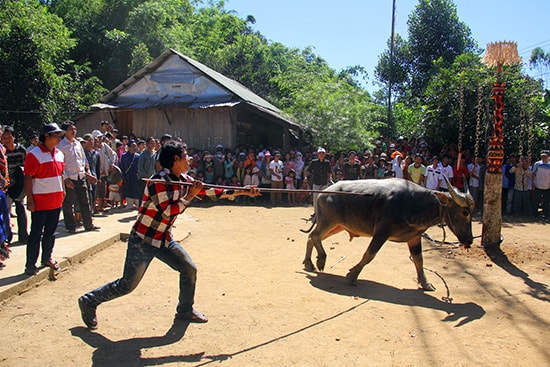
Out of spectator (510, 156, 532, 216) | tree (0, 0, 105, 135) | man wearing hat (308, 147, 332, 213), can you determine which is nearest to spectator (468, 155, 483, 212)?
spectator (510, 156, 532, 216)

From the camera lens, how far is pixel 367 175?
1502cm

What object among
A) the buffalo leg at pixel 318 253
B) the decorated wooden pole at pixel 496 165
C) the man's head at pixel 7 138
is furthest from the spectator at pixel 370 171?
the man's head at pixel 7 138

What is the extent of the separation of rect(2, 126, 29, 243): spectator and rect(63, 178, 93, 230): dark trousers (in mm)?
855

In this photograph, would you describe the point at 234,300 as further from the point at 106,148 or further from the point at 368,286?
the point at 106,148

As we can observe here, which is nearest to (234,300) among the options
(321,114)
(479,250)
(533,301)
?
(533,301)

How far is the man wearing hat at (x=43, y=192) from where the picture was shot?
5.65m

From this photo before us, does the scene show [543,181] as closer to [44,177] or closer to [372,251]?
[372,251]

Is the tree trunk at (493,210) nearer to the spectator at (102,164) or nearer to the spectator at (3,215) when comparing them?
the spectator at (3,215)

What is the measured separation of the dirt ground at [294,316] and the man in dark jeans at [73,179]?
1.08 metres

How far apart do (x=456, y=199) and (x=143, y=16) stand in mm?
26563

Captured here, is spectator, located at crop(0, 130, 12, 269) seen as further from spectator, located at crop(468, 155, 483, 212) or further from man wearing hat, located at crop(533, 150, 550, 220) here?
man wearing hat, located at crop(533, 150, 550, 220)

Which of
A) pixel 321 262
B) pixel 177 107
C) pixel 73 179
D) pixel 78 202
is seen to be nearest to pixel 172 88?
pixel 177 107

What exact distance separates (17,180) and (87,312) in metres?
3.60

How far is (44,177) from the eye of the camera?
5730mm
